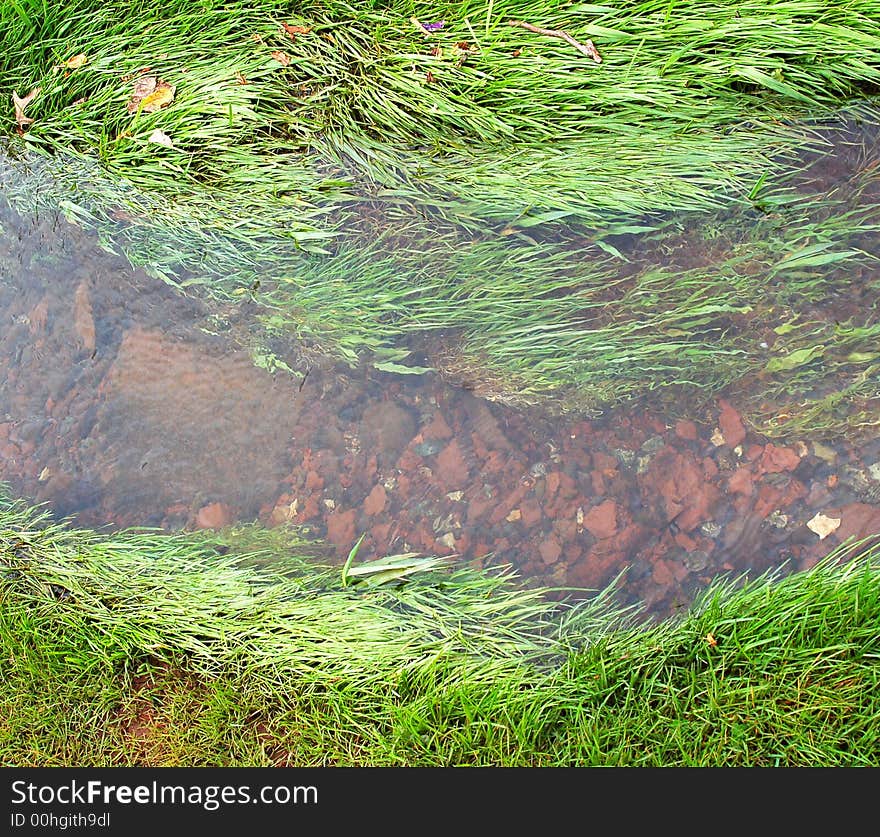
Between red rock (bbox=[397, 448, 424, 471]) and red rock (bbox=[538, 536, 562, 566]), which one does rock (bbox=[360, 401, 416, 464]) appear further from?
red rock (bbox=[538, 536, 562, 566])

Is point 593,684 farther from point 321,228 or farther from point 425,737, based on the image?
point 321,228

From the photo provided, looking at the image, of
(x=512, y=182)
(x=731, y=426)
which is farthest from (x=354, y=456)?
(x=731, y=426)

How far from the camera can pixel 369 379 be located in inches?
78.0

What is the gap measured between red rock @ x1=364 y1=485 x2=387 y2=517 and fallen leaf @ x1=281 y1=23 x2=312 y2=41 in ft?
4.71

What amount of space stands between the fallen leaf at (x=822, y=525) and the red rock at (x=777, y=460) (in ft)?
0.47

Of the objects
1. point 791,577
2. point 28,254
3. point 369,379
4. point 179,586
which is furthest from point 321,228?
point 791,577

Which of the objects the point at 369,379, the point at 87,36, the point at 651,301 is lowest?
the point at 369,379

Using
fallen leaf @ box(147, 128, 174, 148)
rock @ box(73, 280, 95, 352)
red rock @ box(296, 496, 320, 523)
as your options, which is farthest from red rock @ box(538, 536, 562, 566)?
fallen leaf @ box(147, 128, 174, 148)

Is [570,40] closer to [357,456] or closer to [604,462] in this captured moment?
[604,462]

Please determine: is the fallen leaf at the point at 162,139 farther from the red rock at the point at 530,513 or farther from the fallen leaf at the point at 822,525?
the fallen leaf at the point at 822,525

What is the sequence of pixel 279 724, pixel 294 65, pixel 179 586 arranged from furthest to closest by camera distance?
pixel 294 65
pixel 179 586
pixel 279 724

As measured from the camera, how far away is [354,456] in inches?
77.2

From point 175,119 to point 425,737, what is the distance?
2.00m

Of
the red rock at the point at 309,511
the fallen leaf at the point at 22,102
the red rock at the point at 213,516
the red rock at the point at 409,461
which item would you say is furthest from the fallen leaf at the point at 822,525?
the fallen leaf at the point at 22,102
